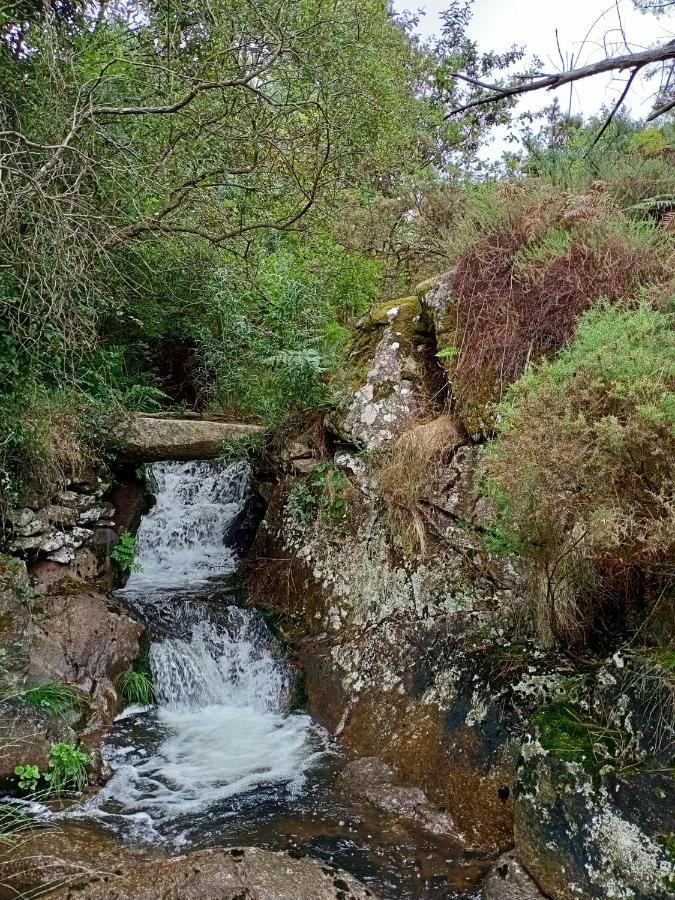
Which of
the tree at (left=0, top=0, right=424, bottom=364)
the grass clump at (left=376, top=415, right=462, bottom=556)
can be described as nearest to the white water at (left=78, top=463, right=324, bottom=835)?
the grass clump at (left=376, top=415, right=462, bottom=556)

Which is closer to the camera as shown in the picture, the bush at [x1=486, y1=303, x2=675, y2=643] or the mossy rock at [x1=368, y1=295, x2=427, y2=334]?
the bush at [x1=486, y1=303, x2=675, y2=643]

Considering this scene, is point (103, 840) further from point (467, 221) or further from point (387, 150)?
point (387, 150)

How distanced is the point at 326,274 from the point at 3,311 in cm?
495

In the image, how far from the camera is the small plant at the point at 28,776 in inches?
165

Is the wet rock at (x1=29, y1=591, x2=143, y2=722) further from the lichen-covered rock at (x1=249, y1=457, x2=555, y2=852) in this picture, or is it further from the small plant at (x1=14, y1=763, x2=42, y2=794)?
the lichen-covered rock at (x1=249, y1=457, x2=555, y2=852)

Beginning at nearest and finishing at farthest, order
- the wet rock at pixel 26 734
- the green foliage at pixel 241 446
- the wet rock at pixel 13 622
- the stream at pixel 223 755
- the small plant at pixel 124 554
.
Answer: the stream at pixel 223 755, the wet rock at pixel 26 734, the wet rock at pixel 13 622, the small plant at pixel 124 554, the green foliage at pixel 241 446

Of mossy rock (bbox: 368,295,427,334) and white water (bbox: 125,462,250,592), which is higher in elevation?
mossy rock (bbox: 368,295,427,334)

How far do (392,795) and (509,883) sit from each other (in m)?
1.08

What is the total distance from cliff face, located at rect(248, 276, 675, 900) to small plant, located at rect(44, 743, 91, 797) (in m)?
1.98

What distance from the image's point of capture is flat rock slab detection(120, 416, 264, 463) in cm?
718

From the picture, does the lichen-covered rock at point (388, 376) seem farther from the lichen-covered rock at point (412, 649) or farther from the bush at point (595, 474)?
the bush at point (595, 474)

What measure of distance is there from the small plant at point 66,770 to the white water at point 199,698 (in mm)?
197

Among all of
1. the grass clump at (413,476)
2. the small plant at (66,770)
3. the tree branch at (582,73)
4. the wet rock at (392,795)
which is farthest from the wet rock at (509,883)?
the tree branch at (582,73)

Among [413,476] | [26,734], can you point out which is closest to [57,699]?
[26,734]
